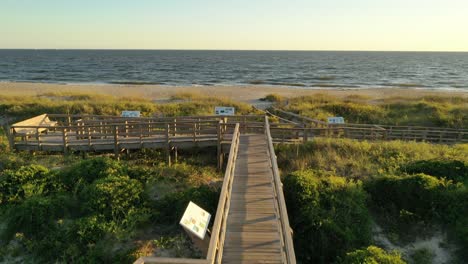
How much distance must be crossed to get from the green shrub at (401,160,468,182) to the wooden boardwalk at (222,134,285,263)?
5435 millimetres

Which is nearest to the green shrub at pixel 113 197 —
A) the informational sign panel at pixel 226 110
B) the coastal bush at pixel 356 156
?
the coastal bush at pixel 356 156

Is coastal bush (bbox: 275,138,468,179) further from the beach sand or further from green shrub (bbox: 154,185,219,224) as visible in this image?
the beach sand

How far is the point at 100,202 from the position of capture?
10.4 m

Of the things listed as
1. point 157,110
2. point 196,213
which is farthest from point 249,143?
point 157,110

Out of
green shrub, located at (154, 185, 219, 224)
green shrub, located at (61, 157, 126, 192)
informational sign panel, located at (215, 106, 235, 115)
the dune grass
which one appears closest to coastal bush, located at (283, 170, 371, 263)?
green shrub, located at (154, 185, 219, 224)

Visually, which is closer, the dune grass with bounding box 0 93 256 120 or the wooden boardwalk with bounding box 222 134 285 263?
the wooden boardwalk with bounding box 222 134 285 263

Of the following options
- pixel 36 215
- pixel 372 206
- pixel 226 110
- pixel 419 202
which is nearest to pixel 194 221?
pixel 36 215

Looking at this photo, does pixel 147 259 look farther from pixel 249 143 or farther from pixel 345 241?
pixel 249 143

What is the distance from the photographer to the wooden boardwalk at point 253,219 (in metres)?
6.93

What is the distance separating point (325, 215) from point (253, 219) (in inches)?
110

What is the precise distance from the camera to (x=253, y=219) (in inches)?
323

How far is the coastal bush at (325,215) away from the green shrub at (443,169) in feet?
8.76

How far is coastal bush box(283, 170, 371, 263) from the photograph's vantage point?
30.4ft

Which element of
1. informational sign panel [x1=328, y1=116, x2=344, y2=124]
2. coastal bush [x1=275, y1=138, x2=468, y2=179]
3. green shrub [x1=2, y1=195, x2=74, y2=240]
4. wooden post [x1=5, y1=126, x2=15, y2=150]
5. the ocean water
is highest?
the ocean water
